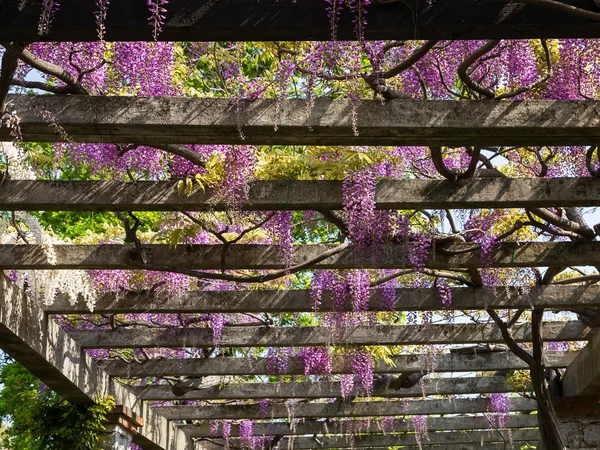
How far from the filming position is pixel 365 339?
802 cm

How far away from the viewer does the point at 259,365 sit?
8.97 metres

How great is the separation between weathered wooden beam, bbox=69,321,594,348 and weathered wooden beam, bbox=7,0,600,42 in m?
5.11

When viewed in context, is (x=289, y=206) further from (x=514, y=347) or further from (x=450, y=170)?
(x=514, y=347)

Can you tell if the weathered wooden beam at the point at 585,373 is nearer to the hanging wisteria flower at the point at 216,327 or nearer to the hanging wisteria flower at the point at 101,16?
the hanging wisteria flower at the point at 216,327

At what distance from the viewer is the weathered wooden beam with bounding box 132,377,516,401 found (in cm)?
1020

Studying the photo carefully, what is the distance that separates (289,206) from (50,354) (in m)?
3.25

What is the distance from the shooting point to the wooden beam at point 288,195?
15.3 feet

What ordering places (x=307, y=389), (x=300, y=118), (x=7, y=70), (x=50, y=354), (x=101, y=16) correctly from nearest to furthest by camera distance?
(x=101, y=16) → (x=7, y=70) → (x=300, y=118) → (x=50, y=354) → (x=307, y=389)

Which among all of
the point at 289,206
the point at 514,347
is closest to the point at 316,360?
the point at 514,347

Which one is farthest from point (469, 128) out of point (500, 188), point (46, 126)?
point (46, 126)

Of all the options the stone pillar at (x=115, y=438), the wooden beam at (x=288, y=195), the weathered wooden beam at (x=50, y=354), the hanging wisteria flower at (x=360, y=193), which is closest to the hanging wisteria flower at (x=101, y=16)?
the wooden beam at (x=288, y=195)

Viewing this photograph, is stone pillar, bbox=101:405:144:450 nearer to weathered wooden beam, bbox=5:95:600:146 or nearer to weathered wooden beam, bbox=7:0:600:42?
weathered wooden beam, bbox=5:95:600:146

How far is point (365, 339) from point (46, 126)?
484 centimetres

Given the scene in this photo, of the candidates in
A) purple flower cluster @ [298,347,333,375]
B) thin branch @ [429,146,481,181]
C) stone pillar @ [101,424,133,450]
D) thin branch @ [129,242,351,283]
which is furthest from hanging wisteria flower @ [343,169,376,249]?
stone pillar @ [101,424,133,450]
